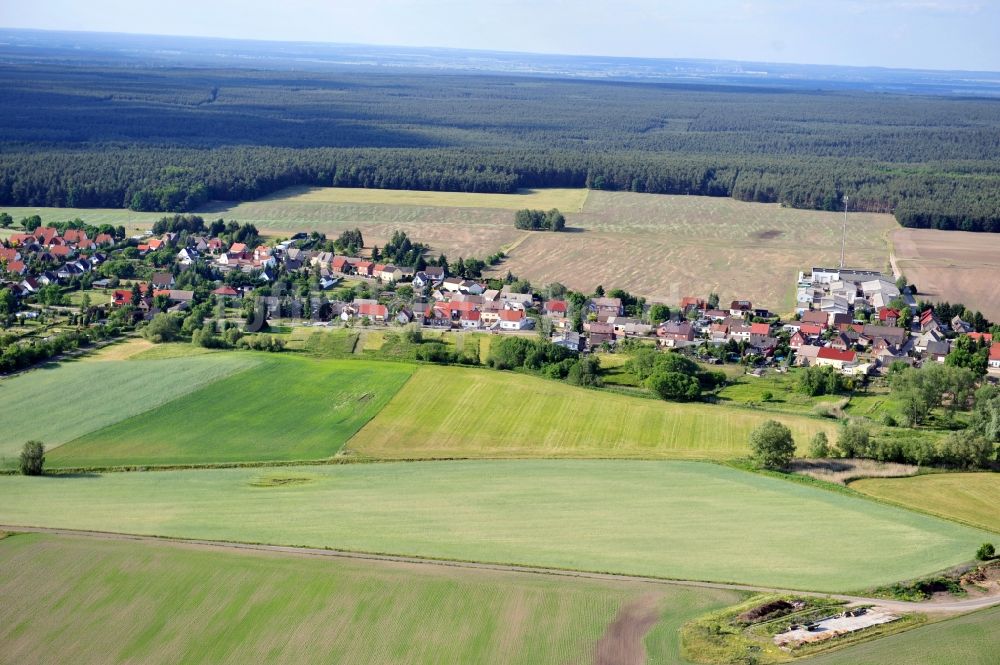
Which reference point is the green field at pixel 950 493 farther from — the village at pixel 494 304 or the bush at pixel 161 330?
the bush at pixel 161 330

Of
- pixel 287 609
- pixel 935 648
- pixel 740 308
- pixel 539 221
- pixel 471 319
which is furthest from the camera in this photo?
pixel 539 221

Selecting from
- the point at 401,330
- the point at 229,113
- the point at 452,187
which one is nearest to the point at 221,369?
the point at 401,330

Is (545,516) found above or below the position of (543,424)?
above

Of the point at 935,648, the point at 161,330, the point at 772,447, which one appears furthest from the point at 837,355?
the point at 161,330

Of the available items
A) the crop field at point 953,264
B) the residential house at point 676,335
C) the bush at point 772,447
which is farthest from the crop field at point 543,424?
the crop field at point 953,264

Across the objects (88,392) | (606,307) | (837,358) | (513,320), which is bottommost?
(88,392)

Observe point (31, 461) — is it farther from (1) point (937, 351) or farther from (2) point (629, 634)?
(1) point (937, 351)

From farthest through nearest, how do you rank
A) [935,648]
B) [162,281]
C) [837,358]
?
[162,281] → [837,358] → [935,648]

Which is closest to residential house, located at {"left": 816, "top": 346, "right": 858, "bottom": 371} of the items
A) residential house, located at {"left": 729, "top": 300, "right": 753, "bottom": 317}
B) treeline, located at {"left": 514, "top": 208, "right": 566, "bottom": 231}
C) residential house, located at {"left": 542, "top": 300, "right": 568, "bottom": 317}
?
residential house, located at {"left": 729, "top": 300, "right": 753, "bottom": 317}
